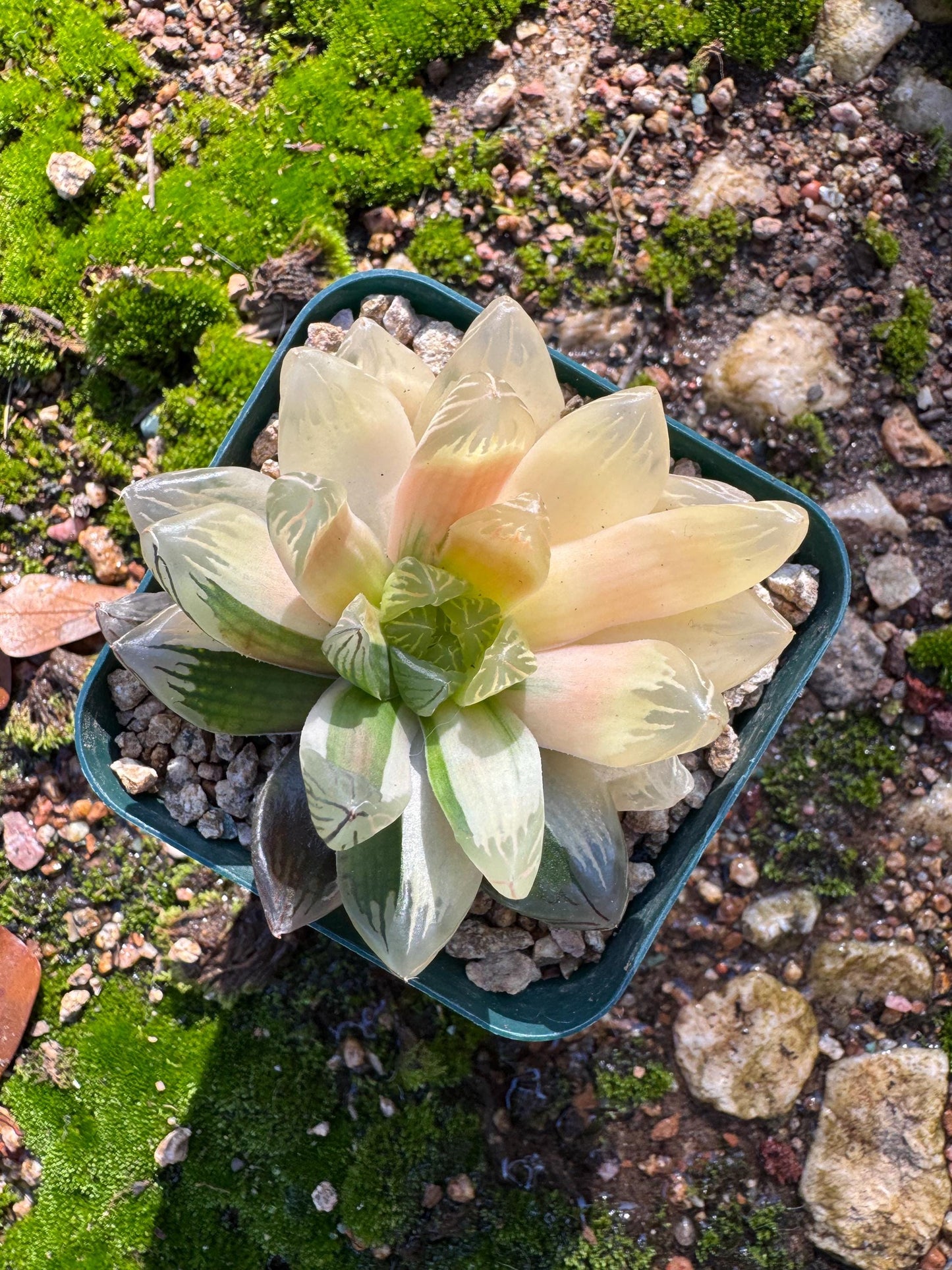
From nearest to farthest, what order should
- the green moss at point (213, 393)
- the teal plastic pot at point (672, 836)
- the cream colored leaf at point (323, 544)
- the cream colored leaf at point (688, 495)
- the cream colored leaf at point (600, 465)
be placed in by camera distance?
the cream colored leaf at point (323, 544)
the cream colored leaf at point (600, 465)
the cream colored leaf at point (688, 495)
the teal plastic pot at point (672, 836)
the green moss at point (213, 393)

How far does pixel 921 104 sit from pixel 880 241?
0.27 metres

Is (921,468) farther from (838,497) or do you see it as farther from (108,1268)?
(108,1268)

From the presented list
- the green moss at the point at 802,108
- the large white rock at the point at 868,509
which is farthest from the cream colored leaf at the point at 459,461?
the green moss at the point at 802,108

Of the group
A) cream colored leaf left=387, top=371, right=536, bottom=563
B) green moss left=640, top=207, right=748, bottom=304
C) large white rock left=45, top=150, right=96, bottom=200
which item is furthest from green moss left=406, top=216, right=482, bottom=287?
cream colored leaf left=387, top=371, right=536, bottom=563

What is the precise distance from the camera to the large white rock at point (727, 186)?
181 cm

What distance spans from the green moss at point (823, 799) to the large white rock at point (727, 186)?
963 millimetres

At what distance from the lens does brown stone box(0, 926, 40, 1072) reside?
180cm

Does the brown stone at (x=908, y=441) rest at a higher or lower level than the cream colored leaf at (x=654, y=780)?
lower

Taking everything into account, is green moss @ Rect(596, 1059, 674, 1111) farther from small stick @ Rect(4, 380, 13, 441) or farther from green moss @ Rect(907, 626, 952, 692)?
small stick @ Rect(4, 380, 13, 441)

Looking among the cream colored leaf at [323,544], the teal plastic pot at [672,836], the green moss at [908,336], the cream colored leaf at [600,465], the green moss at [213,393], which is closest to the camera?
the cream colored leaf at [323,544]

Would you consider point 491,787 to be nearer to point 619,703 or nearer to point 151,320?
point 619,703

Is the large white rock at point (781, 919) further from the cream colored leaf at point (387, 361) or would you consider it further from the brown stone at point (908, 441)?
the cream colored leaf at point (387, 361)

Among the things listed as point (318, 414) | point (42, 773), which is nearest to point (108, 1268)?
point (42, 773)

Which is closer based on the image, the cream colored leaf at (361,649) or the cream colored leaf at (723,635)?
the cream colored leaf at (361,649)
